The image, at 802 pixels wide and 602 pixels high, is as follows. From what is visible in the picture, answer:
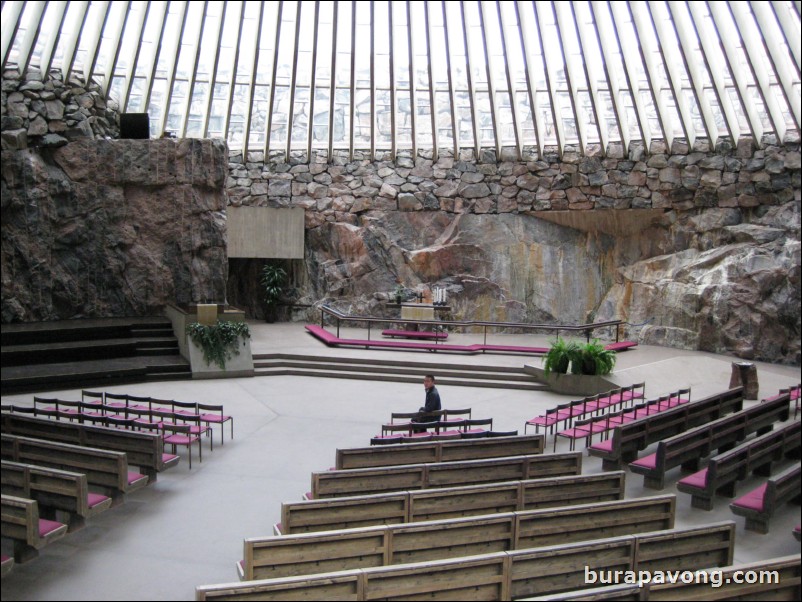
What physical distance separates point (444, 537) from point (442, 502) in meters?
0.76

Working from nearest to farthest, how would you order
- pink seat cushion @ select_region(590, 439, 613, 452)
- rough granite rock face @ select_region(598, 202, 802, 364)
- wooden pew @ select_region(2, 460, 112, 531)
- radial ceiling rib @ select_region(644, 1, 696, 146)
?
1. wooden pew @ select_region(2, 460, 112, 531)
2. pink seat cushion @ select_region(590, 439, 613, 452)
3. radial ceiling rib @ select_region(644, 1, 696, 146)
4. rough granite rock face @ select_region(598, 202, 802, 364)

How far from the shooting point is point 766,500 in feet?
18.4

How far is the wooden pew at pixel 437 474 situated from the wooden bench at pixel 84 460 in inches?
65.7

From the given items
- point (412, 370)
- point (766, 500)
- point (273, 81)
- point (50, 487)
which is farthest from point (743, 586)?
point (273, 81)

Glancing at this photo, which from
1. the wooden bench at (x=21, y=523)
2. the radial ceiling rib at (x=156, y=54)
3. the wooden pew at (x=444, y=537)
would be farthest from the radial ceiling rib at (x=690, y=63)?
the wooden bench at (x=21, y=523)

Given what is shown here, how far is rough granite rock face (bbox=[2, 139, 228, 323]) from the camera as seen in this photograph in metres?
15.5

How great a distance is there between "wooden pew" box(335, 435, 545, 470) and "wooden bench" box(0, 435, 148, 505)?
6.38ft

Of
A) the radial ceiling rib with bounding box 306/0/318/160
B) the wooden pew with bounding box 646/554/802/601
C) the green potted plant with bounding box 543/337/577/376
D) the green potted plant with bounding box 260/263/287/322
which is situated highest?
the radial ceiling rib with bounding box 306/0/318/160

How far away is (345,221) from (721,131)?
1037 centimetres

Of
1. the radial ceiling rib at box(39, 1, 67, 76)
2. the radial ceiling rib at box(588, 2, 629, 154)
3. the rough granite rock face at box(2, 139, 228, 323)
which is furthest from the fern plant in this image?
the radial ceiling rib at box(588, 2, 629, 154)

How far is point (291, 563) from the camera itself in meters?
4.54

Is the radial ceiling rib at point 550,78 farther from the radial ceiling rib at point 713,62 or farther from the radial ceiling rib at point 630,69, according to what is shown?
the radial ceiling rib at point 713,62

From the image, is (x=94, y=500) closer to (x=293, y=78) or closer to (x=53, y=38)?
(x=53, y=38)

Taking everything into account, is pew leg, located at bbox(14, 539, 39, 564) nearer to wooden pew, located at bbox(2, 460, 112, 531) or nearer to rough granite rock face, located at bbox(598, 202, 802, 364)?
wooden pew, located at bbox(2, 460, 112, 531)
